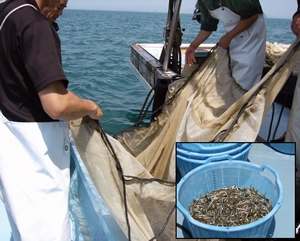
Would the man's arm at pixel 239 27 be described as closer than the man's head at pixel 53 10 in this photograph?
No

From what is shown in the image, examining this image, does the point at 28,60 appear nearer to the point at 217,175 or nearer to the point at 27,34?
the point at 27,34

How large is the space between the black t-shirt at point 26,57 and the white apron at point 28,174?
12 cm

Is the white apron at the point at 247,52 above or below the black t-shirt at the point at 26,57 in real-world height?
below

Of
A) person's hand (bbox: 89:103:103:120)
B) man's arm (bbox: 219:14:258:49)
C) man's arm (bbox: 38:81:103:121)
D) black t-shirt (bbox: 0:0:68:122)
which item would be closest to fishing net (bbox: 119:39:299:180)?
man's arm (bbox: 219:14:258:49)

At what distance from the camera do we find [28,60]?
149 centimetres

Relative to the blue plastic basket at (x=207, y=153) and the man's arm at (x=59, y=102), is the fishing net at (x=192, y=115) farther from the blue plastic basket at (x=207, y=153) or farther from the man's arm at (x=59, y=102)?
the man's arm at (x=59, y=102)

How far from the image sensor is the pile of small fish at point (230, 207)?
2002 millimetres

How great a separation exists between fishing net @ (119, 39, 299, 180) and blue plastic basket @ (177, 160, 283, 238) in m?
0.25

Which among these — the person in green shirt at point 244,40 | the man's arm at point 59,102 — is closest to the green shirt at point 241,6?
the person in green shirt at point 244,40

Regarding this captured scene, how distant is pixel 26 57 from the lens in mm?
1499

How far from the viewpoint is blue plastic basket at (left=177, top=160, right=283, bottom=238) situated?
184 cm

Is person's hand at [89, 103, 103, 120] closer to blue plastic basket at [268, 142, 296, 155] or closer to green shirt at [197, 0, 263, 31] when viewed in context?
blue plastic basket at [268, 142, 296, 155]

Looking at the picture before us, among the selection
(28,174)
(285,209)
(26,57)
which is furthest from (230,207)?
(26,57)

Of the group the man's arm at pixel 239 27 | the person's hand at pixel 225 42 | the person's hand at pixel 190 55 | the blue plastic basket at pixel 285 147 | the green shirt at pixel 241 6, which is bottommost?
the blue plastic basket at pixel 285 147
